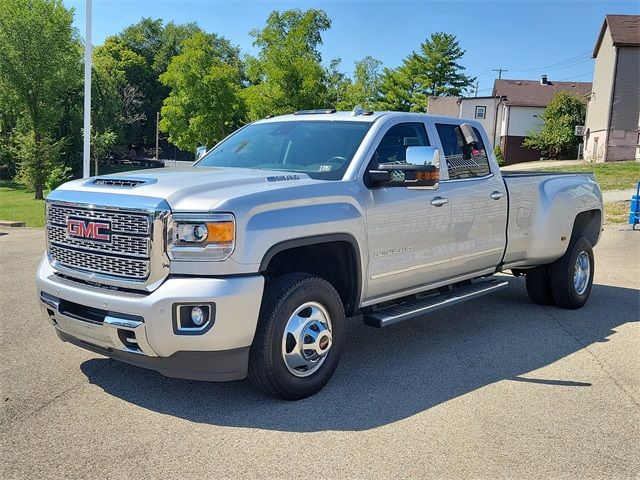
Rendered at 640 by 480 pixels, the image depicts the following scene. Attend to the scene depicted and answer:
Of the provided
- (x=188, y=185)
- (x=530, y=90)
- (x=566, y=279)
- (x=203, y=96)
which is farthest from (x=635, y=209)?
(x=530, y=90)

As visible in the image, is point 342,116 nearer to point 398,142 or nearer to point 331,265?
point 398,142

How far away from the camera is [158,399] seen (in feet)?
14.3

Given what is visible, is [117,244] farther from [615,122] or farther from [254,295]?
[615,122]

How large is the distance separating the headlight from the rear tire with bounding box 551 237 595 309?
466 centimetres

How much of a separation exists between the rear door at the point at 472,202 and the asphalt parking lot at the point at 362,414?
0.79 metres

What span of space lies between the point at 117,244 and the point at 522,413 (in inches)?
113

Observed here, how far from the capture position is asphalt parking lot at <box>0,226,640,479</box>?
11.5 ft

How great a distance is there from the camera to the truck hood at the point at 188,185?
3957 millimetres

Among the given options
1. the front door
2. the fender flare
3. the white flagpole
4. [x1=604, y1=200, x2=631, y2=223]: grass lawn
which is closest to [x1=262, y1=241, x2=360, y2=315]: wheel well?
the fender flare

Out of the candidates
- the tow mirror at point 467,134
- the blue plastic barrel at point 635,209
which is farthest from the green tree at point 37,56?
the tow mirror at point 467,134

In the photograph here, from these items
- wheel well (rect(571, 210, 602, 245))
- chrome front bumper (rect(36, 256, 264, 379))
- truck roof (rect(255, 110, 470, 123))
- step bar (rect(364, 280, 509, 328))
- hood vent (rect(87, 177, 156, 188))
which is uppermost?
truck roof (rect(255, 110, 470, 123))

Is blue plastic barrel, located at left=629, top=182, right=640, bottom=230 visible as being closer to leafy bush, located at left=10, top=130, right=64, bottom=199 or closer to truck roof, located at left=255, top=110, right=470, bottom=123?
truck roof, located at left=255, top=110, right=470, bottom=123

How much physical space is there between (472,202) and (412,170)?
51.2 inches

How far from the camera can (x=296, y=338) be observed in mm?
4324
